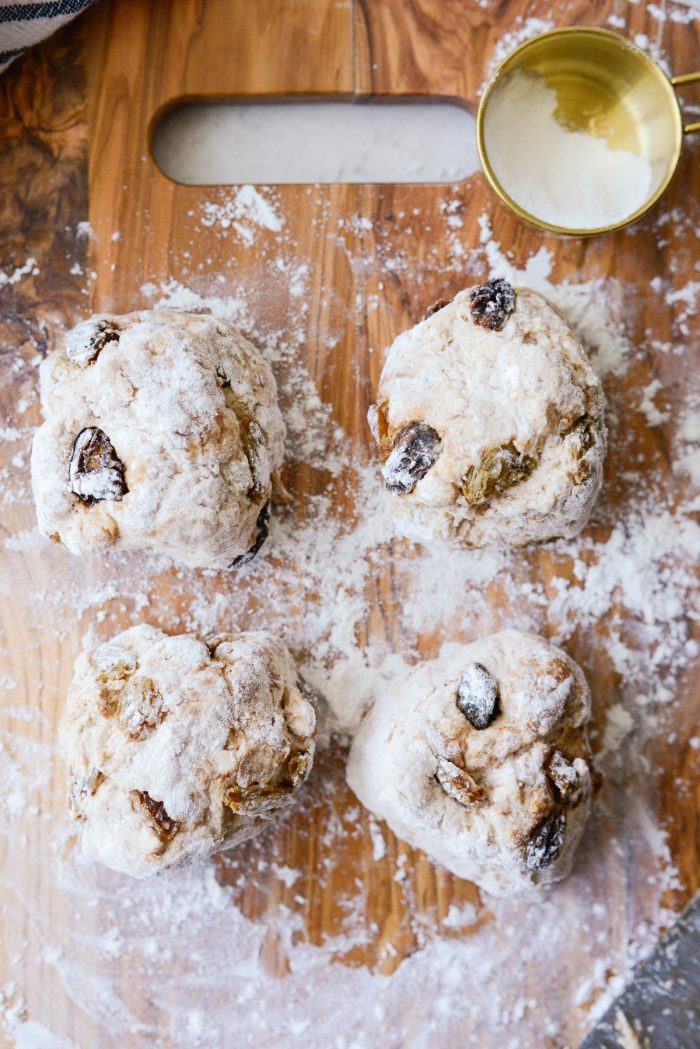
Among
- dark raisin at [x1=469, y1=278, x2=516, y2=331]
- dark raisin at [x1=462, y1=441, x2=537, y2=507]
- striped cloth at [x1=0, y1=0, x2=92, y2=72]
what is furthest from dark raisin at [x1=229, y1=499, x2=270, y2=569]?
striped cloth at [x1=0, y1=0, x2=92, y2=72]

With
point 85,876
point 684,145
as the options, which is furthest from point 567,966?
point 684,145

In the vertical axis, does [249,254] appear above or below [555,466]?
above

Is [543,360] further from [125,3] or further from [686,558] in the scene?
[125,3]

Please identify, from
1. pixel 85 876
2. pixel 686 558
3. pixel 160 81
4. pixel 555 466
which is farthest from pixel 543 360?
pixel 85 876

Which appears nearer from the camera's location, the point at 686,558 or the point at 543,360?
the point at 543,360

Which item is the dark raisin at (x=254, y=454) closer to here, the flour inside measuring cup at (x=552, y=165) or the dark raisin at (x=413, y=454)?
the dark raisin at (x=413, y=454)

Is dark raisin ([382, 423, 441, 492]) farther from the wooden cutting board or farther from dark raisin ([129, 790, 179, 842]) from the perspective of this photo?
dark raisin ([129, 790, 179, 842])

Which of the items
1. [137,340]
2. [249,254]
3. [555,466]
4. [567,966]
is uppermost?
[249,254]

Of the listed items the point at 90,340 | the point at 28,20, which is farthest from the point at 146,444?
the point at 28,20
